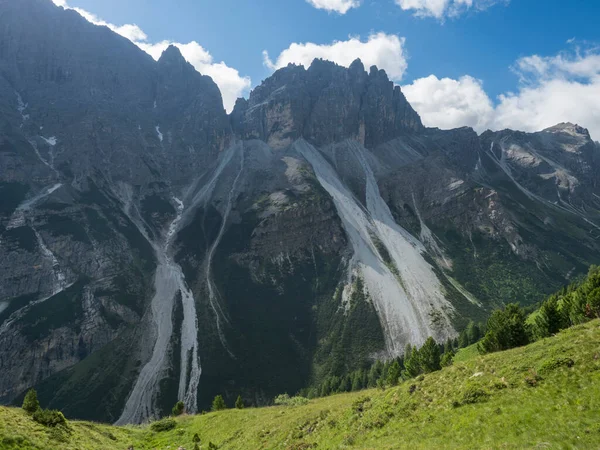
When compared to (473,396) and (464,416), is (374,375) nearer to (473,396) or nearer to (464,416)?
(473,396)

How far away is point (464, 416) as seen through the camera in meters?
21.4

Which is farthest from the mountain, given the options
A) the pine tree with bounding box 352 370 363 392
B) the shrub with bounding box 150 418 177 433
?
the shrub with bounding box 150 418 177 433

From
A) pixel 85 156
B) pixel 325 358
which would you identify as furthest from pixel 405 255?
pixel 85 156

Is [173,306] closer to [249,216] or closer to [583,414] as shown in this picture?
[249,216]

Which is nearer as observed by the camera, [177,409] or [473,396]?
[473,396]

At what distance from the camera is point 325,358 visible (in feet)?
343

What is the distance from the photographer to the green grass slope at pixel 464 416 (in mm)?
18141

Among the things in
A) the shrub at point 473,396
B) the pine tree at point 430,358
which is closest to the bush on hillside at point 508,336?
the pine tree at point 430,358

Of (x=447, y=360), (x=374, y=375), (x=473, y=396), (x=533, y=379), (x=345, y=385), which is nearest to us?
(x=533, y=379)

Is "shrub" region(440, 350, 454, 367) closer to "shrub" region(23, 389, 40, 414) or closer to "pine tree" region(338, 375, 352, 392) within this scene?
"pine tree" region(338, 375, 352, 392)

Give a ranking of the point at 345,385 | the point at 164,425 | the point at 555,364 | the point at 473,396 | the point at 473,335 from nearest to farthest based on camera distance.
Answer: the point at 555,364 < the point at 473,396 < the point at 164,425 < the point at 345,385 < the point at 473,335

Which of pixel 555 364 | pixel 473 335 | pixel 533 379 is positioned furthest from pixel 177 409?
pixel 473 335

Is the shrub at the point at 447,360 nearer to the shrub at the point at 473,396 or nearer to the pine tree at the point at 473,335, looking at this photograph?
the shrub at the point at 473,396

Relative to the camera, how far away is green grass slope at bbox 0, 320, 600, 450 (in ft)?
59.5
